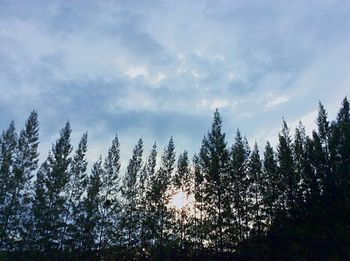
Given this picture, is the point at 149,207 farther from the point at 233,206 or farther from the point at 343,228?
the point at 343,228

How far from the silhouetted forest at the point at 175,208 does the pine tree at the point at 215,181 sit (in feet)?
0.36

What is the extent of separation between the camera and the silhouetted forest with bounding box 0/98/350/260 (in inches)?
1256

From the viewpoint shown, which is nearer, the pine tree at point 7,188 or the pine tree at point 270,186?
the pine tree at point 7,188

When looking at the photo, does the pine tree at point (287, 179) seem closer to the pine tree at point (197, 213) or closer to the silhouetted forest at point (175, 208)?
the silhouetted forest at point (175, 208)

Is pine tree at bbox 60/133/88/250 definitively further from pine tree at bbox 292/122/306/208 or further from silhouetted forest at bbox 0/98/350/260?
pine tree at bbox 292/122/306/208

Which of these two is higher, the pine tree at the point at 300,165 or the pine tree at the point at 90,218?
the pine tree at the point at 300,165

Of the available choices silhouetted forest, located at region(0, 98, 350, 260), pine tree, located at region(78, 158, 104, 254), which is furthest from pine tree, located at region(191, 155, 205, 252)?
pine tree, located at region(78, 158, 104, 254)

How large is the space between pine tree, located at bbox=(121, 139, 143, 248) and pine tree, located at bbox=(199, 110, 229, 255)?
342 inches

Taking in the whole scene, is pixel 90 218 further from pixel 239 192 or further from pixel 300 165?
pixel 300 165

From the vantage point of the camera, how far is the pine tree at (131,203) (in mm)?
35500

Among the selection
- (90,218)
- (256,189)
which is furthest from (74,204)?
(256,189)

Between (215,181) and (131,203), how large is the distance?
35.5 ft

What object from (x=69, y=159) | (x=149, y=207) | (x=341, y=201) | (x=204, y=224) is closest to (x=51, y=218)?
(x=69, y=159)

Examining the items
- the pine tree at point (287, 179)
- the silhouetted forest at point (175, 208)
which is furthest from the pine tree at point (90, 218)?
the pine tree at point (287, 179)
